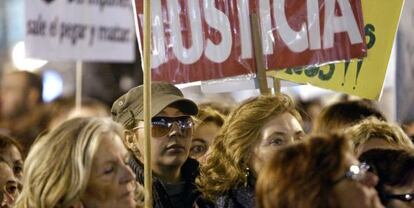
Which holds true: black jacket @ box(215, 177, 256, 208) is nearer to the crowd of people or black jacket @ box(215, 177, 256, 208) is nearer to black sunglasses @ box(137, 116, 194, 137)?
the crowd of people

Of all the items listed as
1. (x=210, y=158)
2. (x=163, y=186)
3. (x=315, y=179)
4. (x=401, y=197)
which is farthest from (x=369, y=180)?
(x=210, y=158)

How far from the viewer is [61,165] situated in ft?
14.8

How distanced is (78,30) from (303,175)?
533 cm

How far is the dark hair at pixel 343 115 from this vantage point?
7.20 metres

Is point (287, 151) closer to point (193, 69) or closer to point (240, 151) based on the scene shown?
point (240, 151)

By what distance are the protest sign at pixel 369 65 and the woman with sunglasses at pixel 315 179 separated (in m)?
2.52

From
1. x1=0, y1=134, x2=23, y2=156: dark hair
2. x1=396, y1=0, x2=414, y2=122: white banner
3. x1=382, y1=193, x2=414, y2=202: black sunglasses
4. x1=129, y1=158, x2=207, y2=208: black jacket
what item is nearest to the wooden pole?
x1=129, y1=158, x2=207, y2=208: black jacket

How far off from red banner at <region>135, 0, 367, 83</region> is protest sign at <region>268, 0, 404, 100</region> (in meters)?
0.44

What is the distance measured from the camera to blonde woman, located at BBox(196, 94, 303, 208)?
5.93m

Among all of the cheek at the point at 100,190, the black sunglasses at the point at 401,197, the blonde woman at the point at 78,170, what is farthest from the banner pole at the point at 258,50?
the cheek at the point at 100,190

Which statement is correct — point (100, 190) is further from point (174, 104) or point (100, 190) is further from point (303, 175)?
point (174, 104)

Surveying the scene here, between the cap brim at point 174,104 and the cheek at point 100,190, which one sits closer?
the cheek at point 100,190

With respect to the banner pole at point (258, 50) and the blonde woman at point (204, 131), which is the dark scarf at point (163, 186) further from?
the blonde woman at point (204, 131)

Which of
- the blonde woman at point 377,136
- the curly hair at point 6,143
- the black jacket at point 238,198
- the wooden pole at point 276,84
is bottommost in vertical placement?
the black jacket at point 238,198
